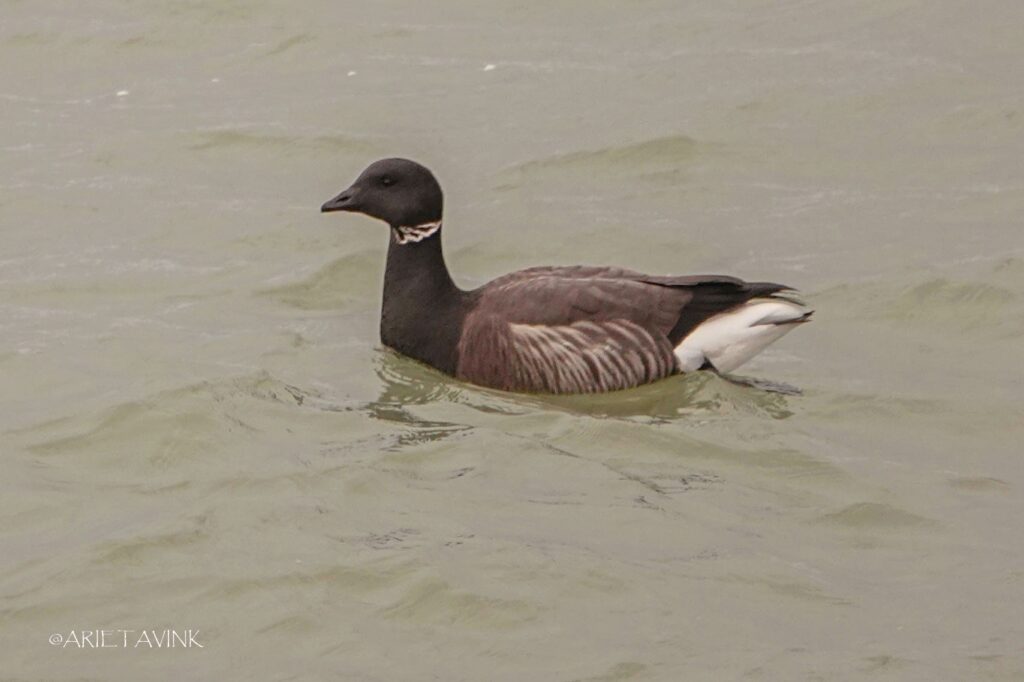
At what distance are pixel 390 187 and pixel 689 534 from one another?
368 cm

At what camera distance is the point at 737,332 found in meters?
11.2

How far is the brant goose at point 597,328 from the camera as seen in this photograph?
11219mm

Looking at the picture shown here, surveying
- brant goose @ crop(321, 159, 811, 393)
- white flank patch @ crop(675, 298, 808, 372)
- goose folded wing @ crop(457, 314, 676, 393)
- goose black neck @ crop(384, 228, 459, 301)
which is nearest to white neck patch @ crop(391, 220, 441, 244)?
goose black neck @ crop(384, 228, 459, 301)

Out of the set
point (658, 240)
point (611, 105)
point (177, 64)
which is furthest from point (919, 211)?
point (177, 64)

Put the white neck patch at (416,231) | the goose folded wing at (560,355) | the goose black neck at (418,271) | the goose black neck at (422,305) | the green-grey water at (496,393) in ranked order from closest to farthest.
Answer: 1. the green-grey water at (496,393)
2. the goose folded wing at (560,355)
3. the goose black neck at (422,305)
4. the goose black neck at (418,271)
5. the white neck patch at (416,231)

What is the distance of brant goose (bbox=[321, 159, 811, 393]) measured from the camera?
1122cm

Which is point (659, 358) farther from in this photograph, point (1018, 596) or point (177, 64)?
point (177, 64)

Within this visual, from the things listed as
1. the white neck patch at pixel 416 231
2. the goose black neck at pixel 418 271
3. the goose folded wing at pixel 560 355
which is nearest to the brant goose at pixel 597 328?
the goose folded wing at pixel 560 355

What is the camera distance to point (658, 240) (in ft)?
44.7

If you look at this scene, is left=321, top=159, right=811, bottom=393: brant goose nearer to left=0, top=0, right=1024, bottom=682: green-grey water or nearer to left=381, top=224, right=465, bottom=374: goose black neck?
left=381, top=224, right=465, bottom=374: goose black neck

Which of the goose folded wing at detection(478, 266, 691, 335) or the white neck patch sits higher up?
the white neck patch

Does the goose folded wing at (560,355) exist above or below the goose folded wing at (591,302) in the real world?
below

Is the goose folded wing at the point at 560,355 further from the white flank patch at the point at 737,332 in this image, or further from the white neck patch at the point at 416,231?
the white neck patch at the point at 416,231

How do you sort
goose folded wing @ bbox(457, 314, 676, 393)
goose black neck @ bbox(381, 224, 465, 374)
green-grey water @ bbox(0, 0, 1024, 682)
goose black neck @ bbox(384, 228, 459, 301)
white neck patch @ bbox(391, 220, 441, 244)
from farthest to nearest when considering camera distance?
white neck patch @ bbox(391, 220, 441, 244)
goose black neck @ bbox(384, 228, 459, 301)
goose black neck @ bbox(381, 224, 465, 374)
goose folded wing @ bbox(457, 314, 676, 393)
green-grey water @ bbox(0, 0, 1024, 682)
